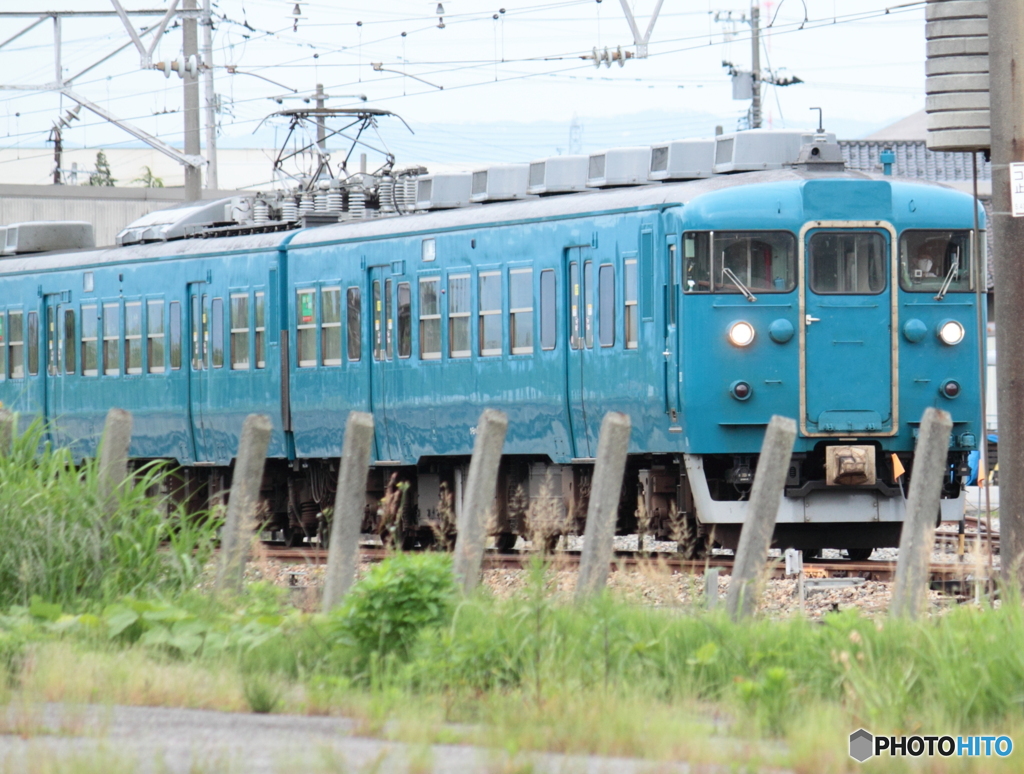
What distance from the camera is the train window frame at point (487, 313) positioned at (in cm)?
1673

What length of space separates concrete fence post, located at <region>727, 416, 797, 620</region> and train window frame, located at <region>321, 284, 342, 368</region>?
35.3 feet

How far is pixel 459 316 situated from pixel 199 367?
15.7 feet

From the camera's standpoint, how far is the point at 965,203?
15.3m

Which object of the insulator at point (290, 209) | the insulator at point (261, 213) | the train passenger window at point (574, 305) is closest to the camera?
the train passenger window at point (574, 305)

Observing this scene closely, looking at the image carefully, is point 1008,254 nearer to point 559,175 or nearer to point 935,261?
point 935,261

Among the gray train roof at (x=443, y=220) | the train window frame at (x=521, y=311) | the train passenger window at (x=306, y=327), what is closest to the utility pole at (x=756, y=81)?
the gray train roof at (x=443, y=220)

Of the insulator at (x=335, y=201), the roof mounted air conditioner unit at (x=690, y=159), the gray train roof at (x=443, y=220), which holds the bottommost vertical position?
the gray train roof at (x=443, y=220)

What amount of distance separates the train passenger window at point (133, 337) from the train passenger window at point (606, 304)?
8.16 metres

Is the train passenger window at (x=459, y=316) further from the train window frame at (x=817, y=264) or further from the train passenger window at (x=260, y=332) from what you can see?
the train window frame at (x=817, y=264)

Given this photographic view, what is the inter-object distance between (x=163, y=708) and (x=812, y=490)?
8243mm

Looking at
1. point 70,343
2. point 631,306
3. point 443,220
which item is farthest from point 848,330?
point 70,343

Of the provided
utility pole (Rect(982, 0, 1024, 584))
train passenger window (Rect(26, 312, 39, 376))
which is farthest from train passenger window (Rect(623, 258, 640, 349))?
train passenger window (Rect(26, 312, 39, 376))

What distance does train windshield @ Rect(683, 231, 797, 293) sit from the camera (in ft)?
48.1

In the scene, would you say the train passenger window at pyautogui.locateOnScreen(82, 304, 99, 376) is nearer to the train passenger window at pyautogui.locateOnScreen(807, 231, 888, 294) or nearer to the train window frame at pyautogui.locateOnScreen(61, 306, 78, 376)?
the train window frame at pyautogui.locateOnScreen(61, 306, 78, 376)
